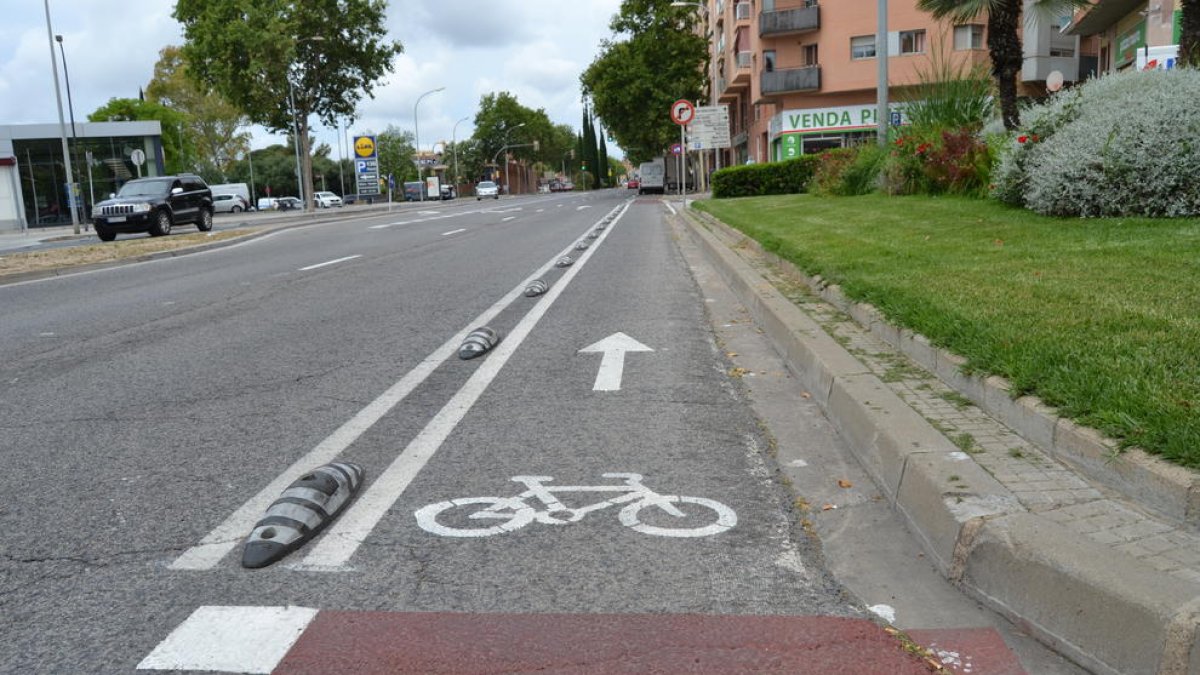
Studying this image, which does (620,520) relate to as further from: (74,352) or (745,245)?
(745,245)

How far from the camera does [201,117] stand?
87.2m

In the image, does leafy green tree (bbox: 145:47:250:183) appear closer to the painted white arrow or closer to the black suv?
the black suv

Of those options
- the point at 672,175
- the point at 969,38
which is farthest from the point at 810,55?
the point at 672,175

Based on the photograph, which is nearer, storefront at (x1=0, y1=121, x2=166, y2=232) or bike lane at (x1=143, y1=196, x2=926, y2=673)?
bike lane at (x1=143, y1=196, x2=926, y2=673)

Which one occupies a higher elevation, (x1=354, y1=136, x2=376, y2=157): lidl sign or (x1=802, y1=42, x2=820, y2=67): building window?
(x1=802, y1=42, x2=820, y2=67): building window

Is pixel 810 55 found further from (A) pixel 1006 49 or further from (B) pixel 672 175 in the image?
(A) pixel 1006 49

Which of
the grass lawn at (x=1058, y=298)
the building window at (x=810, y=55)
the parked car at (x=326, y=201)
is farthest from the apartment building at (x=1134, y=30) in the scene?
the parked car at (x=326, y=201)

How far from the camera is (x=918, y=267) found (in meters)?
7.83

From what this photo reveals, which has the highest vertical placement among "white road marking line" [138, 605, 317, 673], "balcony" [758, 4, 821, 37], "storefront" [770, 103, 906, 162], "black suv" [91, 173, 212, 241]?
"balcony" [758, 4, 821, 37]

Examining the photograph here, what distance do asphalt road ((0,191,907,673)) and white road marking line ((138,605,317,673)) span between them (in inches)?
→ 2.4

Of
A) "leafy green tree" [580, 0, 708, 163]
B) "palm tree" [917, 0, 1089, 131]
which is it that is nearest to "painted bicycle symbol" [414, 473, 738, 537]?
"palm tree" [917, 0, 1089, 131]

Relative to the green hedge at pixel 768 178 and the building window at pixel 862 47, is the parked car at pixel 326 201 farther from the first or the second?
the green hedge at pixel 768 178

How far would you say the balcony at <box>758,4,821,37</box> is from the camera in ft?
157

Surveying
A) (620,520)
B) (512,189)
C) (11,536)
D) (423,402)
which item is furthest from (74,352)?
(512,189)
